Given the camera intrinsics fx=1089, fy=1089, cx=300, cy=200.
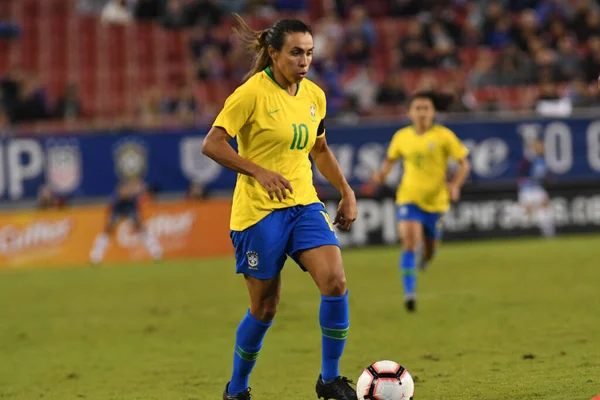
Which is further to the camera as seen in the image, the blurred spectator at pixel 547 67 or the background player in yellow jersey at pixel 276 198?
the blurred spectator at pixel 547 67

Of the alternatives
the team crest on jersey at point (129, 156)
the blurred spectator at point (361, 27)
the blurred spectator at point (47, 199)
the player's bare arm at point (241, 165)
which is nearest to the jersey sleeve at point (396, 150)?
the player's bare arm at point (241, 165)

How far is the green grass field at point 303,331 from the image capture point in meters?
8.11

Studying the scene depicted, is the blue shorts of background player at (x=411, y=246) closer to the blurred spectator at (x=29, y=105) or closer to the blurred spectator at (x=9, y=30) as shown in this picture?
the blurred spectator at (x=29, y=105)

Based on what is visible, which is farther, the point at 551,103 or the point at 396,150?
the point at 551,103

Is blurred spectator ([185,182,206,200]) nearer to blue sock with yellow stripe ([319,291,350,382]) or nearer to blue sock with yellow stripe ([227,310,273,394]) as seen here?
blue sock with yellow stripe ([227,310,273,394])

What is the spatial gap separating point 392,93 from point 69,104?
6.75 meters

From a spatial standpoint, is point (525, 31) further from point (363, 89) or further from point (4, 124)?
point (4, 124)

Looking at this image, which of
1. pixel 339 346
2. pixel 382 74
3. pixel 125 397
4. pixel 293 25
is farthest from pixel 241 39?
pixel 382 74

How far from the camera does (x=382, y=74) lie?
25.2m

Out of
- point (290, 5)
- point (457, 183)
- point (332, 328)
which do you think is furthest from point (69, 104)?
point (332, 328)

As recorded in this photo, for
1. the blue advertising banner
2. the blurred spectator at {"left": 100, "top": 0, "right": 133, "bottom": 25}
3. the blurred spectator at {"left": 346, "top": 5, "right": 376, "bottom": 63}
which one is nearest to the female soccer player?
the blue advertising banner

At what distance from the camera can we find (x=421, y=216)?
43.4ft

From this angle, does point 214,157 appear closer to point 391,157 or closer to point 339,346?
point 339,346

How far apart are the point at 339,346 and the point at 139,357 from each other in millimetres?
3525
